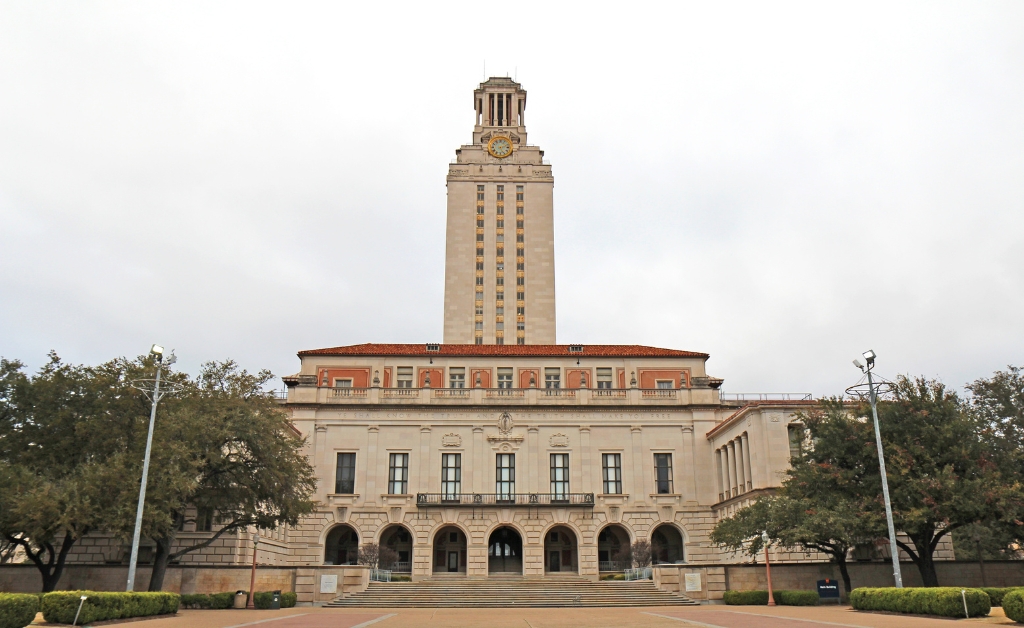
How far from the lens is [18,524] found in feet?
93.3

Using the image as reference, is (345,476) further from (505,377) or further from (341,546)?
(505,377)

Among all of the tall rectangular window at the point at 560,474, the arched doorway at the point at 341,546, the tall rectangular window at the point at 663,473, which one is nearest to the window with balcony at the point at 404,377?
the arched doorway at the point at 341,546

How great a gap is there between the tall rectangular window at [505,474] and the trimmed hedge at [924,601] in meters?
30.3

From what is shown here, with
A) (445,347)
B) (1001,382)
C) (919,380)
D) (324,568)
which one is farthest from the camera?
(445,347)

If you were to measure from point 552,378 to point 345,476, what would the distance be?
1738 centimetres

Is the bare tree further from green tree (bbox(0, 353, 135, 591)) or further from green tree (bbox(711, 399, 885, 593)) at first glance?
green tree (bbox(0, 353, 135, 591))

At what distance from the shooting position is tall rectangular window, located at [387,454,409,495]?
5466cm

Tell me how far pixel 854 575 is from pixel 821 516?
6.02m

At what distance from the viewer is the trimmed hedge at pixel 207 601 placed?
3175 centimetres

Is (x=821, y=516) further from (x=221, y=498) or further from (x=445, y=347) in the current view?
(x=445, y=347)

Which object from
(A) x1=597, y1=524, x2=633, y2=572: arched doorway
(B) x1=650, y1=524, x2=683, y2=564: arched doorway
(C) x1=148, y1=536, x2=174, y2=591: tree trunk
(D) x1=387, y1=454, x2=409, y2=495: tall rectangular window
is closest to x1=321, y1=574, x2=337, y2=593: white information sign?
(C) x1=148, y1=536, x2=174, y2=591: tree trunk

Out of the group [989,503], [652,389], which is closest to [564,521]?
[652,389]

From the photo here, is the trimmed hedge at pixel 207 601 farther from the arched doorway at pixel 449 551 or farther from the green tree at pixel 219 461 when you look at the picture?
the arched doorway at pixel 449 551

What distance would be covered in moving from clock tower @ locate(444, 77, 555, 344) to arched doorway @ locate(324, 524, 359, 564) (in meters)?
33.4
